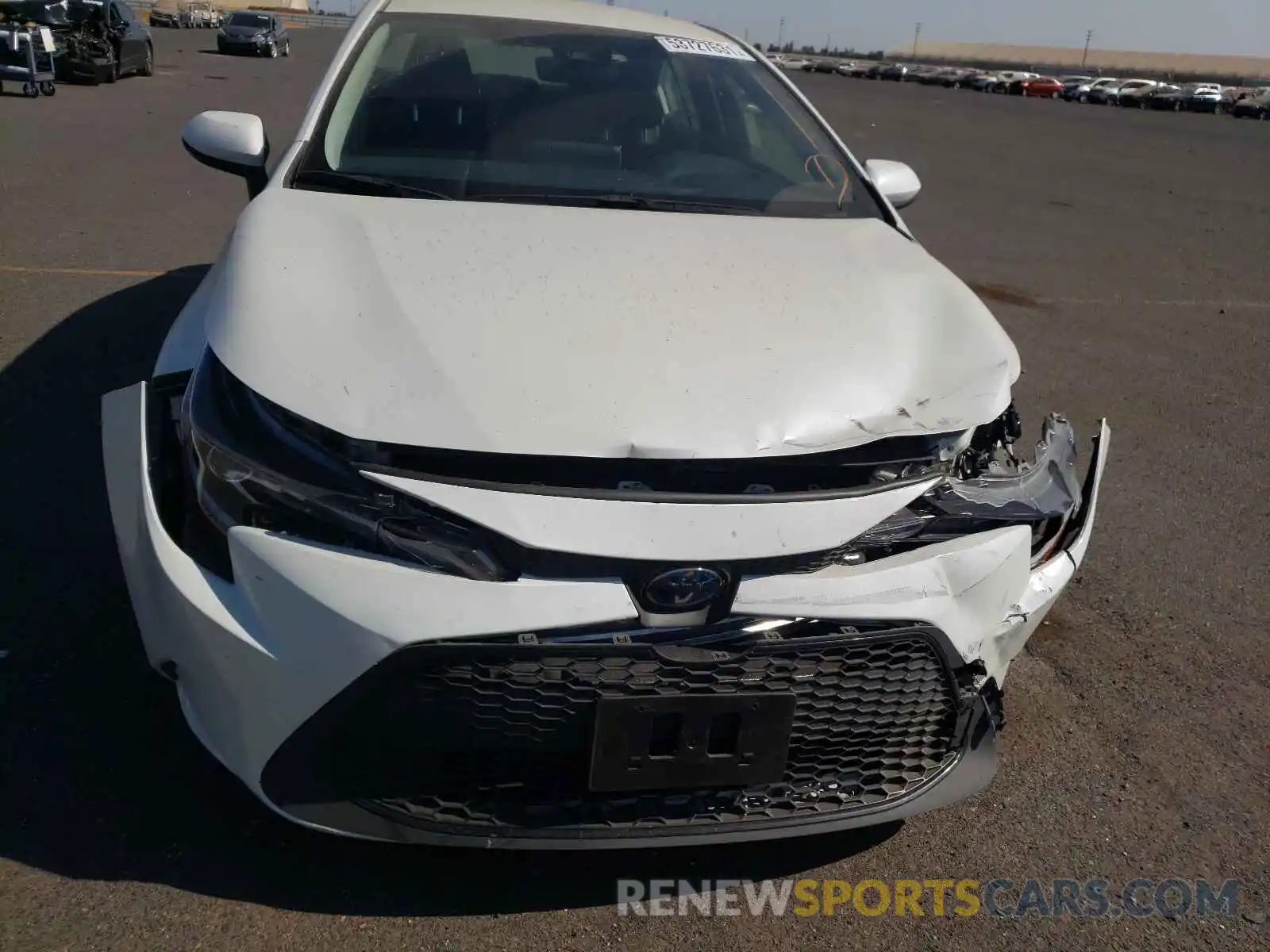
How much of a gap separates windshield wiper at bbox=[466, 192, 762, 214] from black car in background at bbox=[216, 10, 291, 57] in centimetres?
3410

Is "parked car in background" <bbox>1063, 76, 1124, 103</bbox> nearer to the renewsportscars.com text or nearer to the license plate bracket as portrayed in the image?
the renewsportscars.com text

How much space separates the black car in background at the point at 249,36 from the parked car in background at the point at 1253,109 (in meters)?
37.0

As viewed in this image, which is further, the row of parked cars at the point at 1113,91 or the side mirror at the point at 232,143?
the row of parked cars at the point at 1113,91

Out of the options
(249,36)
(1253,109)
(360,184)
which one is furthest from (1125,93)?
(360,184)

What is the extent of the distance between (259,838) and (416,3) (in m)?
2.84

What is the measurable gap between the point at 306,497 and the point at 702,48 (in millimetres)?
2628

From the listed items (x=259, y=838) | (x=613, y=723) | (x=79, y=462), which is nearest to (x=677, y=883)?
(x=613, y=723)

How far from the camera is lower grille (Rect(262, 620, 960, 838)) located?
73.5 inches

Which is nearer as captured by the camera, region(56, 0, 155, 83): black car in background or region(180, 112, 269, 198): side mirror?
region(180, 112, 269, 198): side mirror

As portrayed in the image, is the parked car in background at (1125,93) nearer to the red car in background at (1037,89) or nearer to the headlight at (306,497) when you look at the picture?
the red car in background at (1037,89)

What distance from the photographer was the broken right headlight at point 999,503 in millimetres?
2094

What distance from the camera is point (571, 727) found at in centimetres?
191

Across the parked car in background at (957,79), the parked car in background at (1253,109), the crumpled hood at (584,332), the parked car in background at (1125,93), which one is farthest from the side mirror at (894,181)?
the parked car in background at (957,79)

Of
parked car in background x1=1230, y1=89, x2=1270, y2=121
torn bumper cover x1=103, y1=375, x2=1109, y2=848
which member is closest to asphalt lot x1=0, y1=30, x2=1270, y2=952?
torn bumper cover x1=103, y1=375, x2=1109, y2=848
